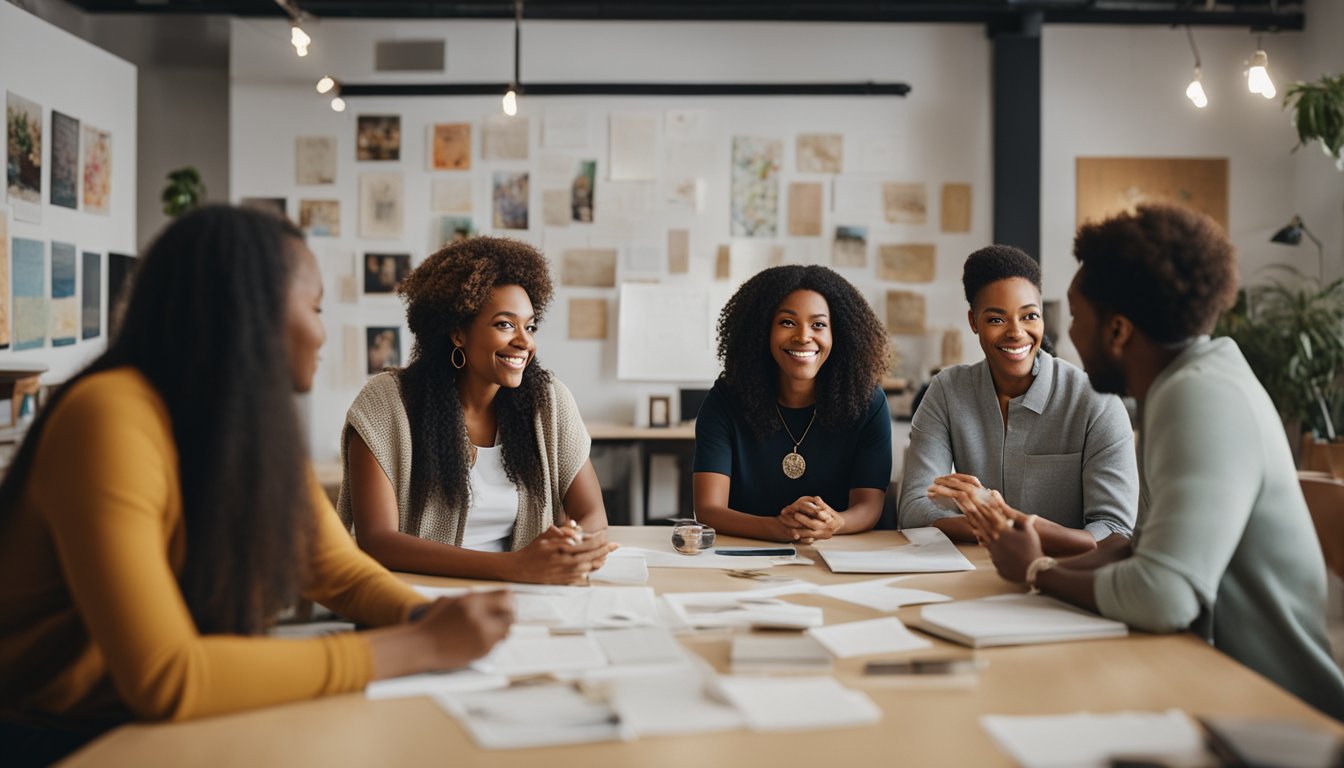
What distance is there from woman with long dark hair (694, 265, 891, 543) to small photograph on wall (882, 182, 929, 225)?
3.77 metres

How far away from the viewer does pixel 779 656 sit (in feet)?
4.88

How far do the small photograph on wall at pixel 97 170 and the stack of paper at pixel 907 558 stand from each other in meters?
4.36

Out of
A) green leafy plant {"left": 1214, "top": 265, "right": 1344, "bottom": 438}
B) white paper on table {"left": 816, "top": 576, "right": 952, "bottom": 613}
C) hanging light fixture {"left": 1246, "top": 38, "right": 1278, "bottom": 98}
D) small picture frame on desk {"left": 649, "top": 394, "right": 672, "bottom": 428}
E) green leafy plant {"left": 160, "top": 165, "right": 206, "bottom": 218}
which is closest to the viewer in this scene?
white paper on table {"left": 816, "top": 576, "right": 952, "bottom": 613}

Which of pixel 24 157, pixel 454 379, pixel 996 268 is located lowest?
pixel 454 379

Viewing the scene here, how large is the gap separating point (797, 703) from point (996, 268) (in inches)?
69.8

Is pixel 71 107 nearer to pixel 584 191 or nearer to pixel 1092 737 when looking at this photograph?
pixel 584 191

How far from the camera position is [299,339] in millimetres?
1476

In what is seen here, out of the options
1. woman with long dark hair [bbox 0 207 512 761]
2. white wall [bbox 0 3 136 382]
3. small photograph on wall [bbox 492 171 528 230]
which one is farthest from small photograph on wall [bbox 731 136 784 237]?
woman with long dark hair [bbox 0 207 512 761]

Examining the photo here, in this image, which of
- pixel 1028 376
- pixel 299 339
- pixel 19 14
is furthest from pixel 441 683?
pixel 19 14

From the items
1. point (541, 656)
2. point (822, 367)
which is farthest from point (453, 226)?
point (541, 656)

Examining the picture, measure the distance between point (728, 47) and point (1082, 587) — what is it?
5376 mm

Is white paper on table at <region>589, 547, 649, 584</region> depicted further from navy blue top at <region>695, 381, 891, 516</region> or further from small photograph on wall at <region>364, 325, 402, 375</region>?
small photograph on wall at <region>364, 325, 402, 375</region>

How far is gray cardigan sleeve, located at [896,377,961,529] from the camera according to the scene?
2.57m

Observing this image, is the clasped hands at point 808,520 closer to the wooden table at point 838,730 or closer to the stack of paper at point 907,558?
the stack of paper at point 907,558
